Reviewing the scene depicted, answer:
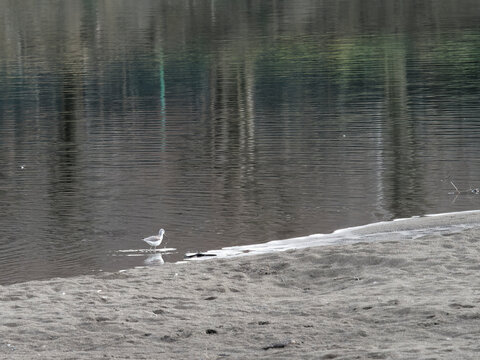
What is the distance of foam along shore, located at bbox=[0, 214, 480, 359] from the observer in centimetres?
886

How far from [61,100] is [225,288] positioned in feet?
82.0

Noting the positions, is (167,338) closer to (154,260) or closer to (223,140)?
(154,260)

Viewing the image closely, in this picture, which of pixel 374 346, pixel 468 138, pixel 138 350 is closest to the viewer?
pixel 374 346

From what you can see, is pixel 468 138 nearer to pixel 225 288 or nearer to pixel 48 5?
pixel 225 288

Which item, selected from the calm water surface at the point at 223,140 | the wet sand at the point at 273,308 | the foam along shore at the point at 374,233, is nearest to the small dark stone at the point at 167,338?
the wet sand at the point at 273,308

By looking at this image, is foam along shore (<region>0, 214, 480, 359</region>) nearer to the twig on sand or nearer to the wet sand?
the wet sand

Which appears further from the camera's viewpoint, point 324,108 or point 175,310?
→ point 324,108

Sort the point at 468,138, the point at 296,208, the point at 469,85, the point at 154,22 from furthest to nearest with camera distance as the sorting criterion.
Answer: the point at 154,22 < the point at 469,85 < the point at 468,138 < the point at 296,208

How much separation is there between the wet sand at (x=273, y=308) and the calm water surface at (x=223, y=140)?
222cm

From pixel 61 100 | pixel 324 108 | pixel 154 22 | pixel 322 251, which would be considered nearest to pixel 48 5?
pixel 154 22

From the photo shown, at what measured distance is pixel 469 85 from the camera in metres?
34.3

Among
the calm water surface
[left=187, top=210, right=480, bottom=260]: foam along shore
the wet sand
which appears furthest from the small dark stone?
the calm water surface

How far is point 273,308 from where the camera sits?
10305 millimetres

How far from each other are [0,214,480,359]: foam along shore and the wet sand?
0.01m
